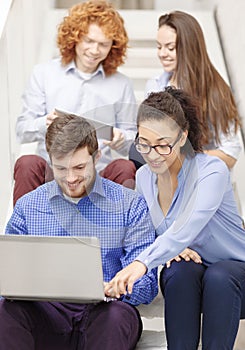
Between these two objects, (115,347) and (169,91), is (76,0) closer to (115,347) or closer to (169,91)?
(169,91)

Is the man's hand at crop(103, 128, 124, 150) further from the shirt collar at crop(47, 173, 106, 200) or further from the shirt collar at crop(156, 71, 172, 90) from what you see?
the shirt collar at crop(156, 71, 172, 90)

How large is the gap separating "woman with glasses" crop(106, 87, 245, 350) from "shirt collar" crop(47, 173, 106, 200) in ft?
0.33

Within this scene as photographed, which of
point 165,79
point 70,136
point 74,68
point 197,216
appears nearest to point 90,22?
point 74,68

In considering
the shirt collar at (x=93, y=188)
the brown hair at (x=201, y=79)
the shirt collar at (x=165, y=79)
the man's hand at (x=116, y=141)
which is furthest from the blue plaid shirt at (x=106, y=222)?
the shirt collar at (x=165, y=79)

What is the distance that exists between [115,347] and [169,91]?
2.15 feet

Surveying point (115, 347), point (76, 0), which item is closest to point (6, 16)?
point (115, 347)

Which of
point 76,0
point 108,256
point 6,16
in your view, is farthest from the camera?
point 76,0

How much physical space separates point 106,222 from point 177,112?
32cm

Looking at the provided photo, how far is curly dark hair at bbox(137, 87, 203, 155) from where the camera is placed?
2.44 m

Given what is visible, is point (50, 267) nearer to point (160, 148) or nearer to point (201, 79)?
point (160, 148)

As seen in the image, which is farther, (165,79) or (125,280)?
(165,79)

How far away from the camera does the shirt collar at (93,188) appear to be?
2459 millimetres

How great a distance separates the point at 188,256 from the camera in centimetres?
251

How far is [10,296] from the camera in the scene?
2.34m
